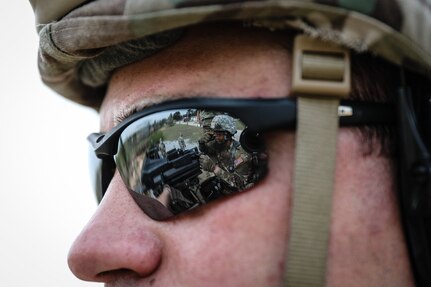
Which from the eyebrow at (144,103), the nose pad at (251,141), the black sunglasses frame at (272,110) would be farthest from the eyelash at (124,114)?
the nose pad at (251,141)

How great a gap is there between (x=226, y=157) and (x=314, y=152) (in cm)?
20

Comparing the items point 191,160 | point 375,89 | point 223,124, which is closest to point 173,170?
point 191,160

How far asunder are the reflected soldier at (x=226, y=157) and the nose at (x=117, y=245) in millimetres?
219

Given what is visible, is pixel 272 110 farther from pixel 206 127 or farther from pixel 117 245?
pixel 117 245

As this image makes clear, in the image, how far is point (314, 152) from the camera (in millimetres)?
1075

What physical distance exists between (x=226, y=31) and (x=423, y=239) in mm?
680

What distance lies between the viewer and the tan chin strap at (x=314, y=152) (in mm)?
1048

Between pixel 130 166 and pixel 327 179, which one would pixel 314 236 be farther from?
pixel 130 166

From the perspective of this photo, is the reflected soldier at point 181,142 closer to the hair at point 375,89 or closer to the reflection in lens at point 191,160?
the reflection in lens at point 191,160

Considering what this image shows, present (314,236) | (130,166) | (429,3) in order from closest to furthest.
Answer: (314,236)
(429,3)
(130,166)

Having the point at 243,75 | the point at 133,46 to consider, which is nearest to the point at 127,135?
the point at 133,46

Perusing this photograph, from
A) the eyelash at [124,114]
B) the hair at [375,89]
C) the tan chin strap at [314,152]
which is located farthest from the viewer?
the eyelash at [124,114]

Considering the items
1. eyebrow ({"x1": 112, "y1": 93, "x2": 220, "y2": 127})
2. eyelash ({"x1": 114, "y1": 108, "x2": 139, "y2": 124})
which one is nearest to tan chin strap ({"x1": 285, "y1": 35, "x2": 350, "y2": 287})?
eyebrow ({"x1": 112, "y1": 93, "x2": 220, "y2": 127})

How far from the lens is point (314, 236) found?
3.46 feet
